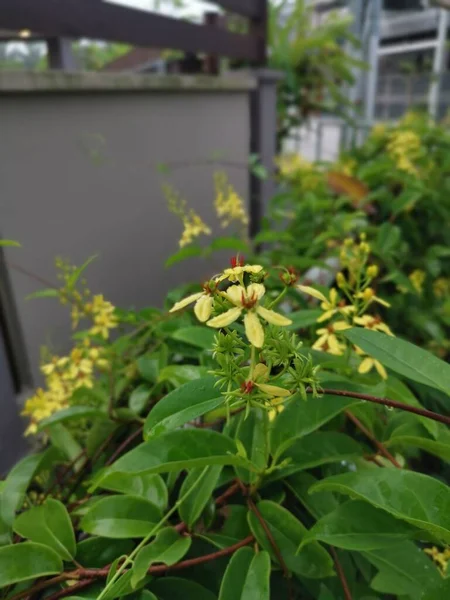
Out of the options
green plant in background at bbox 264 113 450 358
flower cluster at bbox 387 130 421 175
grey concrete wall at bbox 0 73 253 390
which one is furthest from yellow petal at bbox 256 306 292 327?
flower cluster at bbox 387 130 421 175

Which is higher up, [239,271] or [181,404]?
[239,271]

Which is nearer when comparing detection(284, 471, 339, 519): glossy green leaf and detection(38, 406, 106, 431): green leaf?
detection(284, 471, 339, 519): glossy green leaf

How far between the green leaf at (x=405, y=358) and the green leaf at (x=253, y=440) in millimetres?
134

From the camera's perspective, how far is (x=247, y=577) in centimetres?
48

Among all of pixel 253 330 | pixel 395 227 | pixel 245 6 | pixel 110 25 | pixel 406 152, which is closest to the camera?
pixel 253 330

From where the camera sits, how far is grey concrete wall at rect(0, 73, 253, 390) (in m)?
1.21

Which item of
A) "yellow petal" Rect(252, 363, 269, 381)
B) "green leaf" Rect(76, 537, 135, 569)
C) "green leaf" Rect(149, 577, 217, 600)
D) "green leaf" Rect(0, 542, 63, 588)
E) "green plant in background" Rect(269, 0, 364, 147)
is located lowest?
"green leaf" Rect(149, 577, 217, 600)

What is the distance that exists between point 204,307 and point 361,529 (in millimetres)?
284

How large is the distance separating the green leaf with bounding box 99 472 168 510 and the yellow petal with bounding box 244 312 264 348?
0.29 m

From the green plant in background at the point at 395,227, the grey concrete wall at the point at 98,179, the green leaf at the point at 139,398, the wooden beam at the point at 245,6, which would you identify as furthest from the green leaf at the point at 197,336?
the wooden beam at the point at 245,6

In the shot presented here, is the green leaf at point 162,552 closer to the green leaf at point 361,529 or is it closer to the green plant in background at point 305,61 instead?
the green leaf at point 361,529

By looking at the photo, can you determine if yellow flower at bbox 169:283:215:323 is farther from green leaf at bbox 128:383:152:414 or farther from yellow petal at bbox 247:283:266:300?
green leaf at bbox 128:383:152:414

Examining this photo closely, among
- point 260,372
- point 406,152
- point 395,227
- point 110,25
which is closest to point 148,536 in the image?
point 260,372

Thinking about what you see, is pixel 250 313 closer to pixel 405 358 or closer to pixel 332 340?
pixel 405 358
